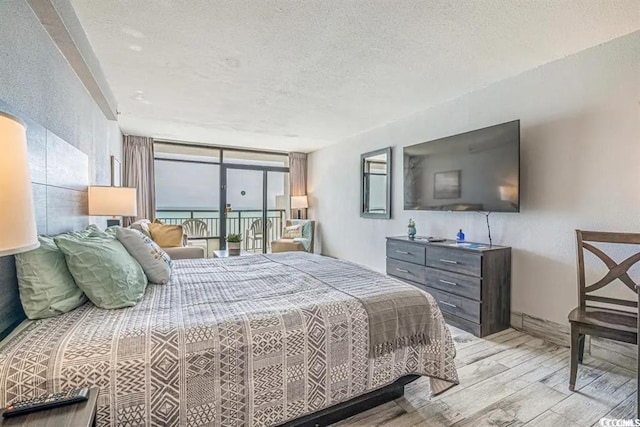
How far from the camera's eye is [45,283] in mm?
1383

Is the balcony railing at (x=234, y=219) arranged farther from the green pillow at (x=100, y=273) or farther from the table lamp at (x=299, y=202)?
the green pillow at (x=100, y=273)

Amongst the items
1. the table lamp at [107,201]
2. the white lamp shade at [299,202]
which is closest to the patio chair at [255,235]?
the white lamp shade at [299,202]

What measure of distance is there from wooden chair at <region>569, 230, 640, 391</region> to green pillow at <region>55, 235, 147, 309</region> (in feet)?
8.64

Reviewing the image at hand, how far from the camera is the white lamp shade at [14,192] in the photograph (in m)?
0.66

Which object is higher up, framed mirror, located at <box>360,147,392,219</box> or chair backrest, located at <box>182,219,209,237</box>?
framed mirror, located at <box>360,147,392,219</box>

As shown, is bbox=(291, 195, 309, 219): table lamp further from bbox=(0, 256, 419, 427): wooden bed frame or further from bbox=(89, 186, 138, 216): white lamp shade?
bbox=(0, 256, 419, 427): wooden bed frame

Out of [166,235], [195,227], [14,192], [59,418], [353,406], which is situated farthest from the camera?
[195,227]

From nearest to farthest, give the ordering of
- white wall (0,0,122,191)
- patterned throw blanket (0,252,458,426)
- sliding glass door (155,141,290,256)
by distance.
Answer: patterned throw blanket (0,252,458,426) < white wall (0,0,122,191) < sliding glass door (155,141,290,256)

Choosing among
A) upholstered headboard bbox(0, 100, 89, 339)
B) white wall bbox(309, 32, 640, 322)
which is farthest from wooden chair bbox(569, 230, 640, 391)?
upholstered headboard bbox(0, 100, 89, 339)

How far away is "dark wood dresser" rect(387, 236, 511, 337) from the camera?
2.79 meters

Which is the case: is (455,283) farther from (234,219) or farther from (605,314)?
(234,219)

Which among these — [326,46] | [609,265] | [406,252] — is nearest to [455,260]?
[406,252]

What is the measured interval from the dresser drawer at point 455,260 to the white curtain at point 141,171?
503cm

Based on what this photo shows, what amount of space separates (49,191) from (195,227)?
513cm
